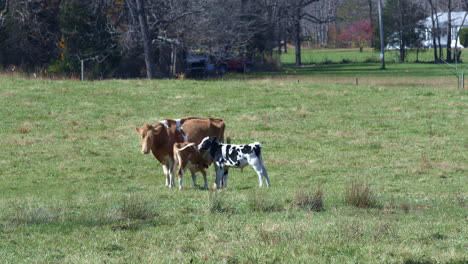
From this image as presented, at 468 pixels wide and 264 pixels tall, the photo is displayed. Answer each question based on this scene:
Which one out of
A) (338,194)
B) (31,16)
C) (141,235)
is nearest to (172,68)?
(31,16)

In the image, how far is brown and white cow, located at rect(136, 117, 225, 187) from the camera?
17328 mm

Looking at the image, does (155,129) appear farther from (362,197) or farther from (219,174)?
(362,197)

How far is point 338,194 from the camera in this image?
48.5ft

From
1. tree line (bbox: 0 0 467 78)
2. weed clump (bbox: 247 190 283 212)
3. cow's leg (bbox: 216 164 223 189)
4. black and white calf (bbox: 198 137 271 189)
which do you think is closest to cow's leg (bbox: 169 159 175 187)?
black and white calf (bbox: 198 137 271 189)

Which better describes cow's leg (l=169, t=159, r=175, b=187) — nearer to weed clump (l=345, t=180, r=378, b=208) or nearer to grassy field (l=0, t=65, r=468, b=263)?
grassy field (l=0, t=65, r=468, b=263)

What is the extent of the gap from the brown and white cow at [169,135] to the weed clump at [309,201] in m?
4.70

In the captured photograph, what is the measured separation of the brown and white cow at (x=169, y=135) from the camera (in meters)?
17.3

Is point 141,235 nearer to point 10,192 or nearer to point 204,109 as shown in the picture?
point 10,192

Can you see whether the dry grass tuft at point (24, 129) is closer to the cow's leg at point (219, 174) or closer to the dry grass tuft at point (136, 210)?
the cow's leg at point (219, 174)

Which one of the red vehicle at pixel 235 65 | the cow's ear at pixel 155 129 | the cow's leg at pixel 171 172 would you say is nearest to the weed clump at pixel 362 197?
the cow's leg at pixel 171 172

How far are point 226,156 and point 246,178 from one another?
2.39 meters

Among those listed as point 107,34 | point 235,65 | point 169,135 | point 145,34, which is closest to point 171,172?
point 169,135

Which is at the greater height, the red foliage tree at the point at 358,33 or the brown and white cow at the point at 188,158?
the red foliage tree at the point at 358,33

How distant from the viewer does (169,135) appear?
58.5ft
